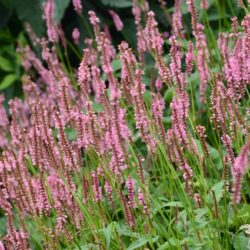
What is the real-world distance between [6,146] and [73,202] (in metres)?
0.92

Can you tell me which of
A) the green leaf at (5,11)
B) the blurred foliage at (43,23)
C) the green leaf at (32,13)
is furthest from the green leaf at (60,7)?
the green leaf at (5,11)

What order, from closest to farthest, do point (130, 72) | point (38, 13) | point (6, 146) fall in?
point (130, 72)
point (6, 146)
point (38, 13)

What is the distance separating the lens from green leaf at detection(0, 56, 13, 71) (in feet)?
14.9

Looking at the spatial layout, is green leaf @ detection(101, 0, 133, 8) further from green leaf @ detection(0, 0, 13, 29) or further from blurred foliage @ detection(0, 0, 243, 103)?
green leaf @ detection(0, 0, 13, 29)

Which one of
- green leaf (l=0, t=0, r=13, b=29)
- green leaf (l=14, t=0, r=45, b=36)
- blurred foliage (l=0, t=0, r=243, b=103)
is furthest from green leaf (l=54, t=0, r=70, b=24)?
green leaf (l=0, t=0, r=13, b=29)

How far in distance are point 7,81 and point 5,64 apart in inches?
6.5

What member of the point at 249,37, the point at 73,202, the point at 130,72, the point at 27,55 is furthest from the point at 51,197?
the point at 27,55

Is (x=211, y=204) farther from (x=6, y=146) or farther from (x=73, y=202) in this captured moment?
(x=6, y=146)

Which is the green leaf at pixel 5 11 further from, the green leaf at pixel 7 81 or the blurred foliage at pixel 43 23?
the green leaf at pixel 7 81

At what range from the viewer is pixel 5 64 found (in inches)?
180

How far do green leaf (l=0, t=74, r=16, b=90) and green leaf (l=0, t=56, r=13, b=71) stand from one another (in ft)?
0.16

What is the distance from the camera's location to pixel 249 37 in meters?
2.15

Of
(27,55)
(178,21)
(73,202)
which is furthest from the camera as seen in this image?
(27,55)

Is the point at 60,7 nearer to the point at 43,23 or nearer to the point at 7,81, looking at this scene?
the point at 43,23
